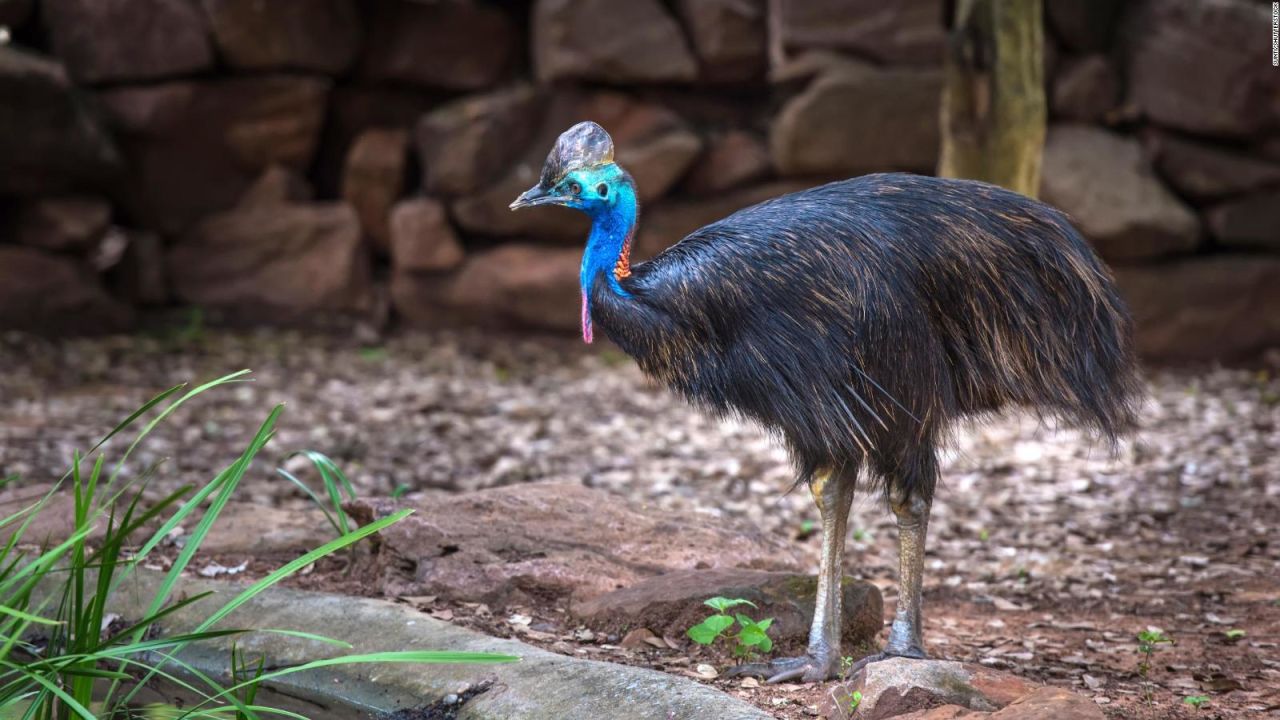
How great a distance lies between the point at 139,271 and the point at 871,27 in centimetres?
491

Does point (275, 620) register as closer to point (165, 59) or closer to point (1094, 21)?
point (165, 59)

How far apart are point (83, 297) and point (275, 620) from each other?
541 cm

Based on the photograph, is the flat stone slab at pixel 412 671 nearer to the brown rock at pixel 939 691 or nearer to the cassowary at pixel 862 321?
the brown rock at pixel 939 691

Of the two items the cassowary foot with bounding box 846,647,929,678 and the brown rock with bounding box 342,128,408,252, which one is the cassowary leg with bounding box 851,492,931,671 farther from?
the brown rock with bounding box 342,128,408,252

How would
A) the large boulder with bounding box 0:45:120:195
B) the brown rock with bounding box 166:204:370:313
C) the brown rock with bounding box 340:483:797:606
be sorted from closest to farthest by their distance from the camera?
the brown rock with bounding box 340:483:797:606, the large boulder with bounding box 0:45:120:195, the brown rock with bounding box 166:204:370:313

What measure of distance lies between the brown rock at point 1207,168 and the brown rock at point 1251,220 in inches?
3.0

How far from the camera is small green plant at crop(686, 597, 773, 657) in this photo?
3.26 m

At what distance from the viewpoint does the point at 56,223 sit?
26.3 feet

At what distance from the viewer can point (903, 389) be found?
3.15 m

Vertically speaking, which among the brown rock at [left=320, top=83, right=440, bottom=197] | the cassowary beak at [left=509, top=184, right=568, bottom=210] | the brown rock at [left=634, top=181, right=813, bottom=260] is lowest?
the brown rock at [left=634, top=181, right=813, bottom=260]

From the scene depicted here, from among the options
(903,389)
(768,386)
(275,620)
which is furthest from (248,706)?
(903,389)

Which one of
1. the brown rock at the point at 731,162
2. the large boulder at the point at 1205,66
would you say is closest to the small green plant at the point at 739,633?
the brown rock at the point at 731,162

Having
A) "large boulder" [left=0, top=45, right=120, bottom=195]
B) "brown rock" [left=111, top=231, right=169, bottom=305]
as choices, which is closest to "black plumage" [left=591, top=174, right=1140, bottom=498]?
"large boulder" [left=0, top=45, right=120, bottom=195]

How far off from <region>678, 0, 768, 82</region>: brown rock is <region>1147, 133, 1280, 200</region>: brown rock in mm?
2549
